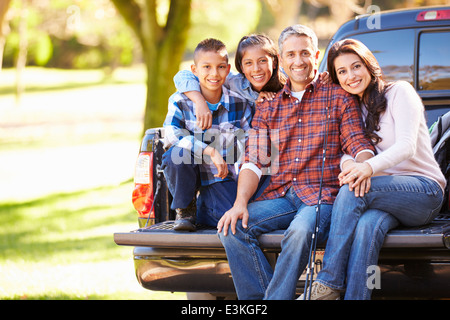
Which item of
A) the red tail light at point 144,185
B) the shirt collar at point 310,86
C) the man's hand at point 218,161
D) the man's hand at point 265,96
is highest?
the shirt collar at point 310,86

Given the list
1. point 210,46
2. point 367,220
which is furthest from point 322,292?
point 210,46

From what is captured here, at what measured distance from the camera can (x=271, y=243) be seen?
12.2 ft

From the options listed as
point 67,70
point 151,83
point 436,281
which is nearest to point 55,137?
point 151,83

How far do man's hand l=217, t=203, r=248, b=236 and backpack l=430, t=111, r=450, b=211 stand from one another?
4.13ft

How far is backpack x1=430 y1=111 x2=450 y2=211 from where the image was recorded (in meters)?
4.20

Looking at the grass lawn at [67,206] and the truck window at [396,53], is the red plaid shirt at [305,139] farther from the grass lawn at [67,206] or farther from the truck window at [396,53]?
the grass lawn at [67,206]

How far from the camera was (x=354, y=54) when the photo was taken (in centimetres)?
389

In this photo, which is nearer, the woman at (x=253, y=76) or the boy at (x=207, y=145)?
the boy at (x=207, y=145)

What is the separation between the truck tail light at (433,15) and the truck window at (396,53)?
0.42 ft

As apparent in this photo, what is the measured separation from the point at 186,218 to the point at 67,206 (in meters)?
7.48

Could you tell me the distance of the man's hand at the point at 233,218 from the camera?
3703 mm

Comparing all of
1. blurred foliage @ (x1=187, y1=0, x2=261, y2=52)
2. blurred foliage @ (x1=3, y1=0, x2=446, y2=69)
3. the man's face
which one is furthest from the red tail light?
blurred foliage @ (x1=187, y1=0, x2=261, y2=52)

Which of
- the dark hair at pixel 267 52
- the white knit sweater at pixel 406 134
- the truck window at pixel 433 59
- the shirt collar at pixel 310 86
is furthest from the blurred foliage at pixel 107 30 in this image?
the white knit sweater at pixel 406 134
